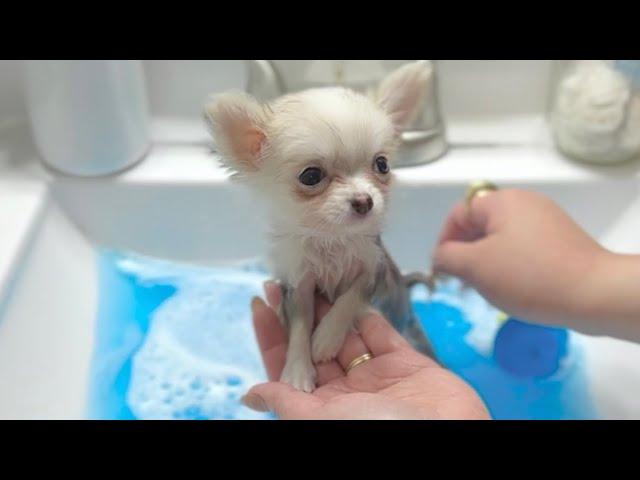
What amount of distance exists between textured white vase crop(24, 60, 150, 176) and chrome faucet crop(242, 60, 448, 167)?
0.24m

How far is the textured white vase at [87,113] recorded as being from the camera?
138cm

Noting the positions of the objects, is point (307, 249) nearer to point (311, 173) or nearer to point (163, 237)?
point (311, 173)

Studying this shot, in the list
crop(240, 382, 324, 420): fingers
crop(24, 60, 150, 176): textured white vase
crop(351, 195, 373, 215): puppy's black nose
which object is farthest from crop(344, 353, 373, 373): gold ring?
crop(24, 60, 150, 176): textured white vase

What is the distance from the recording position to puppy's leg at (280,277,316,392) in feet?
3.34

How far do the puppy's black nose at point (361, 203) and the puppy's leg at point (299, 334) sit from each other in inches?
8.4

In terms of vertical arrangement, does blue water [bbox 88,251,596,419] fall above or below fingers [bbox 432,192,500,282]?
below

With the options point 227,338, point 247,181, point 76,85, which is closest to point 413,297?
point 227,338

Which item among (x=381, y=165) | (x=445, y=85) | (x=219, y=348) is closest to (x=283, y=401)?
(x=381, y=165)

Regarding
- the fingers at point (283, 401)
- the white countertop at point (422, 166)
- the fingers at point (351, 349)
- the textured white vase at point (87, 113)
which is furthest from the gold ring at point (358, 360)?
the textured white vase at point (87, 113)

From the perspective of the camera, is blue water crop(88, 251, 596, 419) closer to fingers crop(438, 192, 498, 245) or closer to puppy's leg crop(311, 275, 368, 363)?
fingers crop(438, 192, 498, 245)

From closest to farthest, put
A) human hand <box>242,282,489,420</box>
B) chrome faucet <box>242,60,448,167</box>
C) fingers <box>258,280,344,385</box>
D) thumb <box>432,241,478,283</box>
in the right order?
human hand <box>242,282,489,420</box>
fingers <box>258,280,344,385</box>
thumb <box>432,241,478,283</box>
chrome faucet <box>242,60,448,167</box>

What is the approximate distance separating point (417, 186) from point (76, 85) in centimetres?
67

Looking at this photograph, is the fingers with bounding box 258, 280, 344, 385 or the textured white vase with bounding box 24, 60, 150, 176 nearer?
the fingers with bounding box 258, 280, 344, 385
